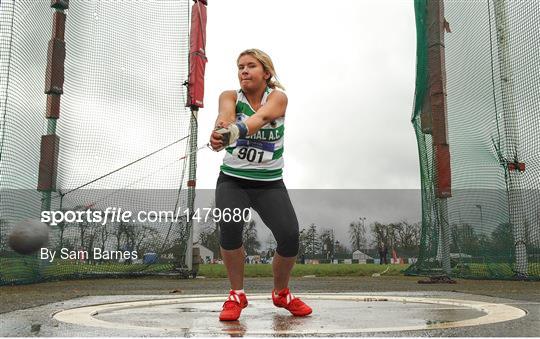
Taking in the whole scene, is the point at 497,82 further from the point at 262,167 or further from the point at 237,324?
the point at 237,324

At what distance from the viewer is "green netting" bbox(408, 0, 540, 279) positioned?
389 inches

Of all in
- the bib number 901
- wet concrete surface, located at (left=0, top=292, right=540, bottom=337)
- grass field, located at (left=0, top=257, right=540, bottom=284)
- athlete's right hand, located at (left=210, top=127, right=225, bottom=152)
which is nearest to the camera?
wet concrete surface, located at (left=0, top=292, right=540, bottom=337)

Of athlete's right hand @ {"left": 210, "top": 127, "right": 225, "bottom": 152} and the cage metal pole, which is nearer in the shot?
athlete's right hand @ {"left": 210, "top": 127, "right": 225, "bottom": 152}

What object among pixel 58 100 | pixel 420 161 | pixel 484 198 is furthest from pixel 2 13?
pixel 484 198

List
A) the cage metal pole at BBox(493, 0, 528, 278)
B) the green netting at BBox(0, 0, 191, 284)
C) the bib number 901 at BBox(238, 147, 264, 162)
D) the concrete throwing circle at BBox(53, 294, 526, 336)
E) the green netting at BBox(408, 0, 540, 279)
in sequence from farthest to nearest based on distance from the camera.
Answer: the green netting at BBox(408, 0, 540, 279) < the cage metal pole at BBox(493, 0, 528, 278) < the green netting at BBox(0, 0, 191, 284) < the bib number 901 at BBox(238, 147, 264, 162) < the concrete throwing circle at BBox(53, 294, 526, 336)

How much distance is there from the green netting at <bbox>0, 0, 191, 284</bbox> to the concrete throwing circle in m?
5.74

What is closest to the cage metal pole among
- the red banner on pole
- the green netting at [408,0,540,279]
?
the green netting at [408,0,540,279]

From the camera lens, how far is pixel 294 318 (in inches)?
133

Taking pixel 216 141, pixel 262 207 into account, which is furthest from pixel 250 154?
pixel 216 141

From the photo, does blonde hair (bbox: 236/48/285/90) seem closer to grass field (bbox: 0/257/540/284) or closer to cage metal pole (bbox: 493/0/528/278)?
grass field (bbox: 0/257/540/284)

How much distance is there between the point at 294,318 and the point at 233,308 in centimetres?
40

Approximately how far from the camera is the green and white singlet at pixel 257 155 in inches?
138

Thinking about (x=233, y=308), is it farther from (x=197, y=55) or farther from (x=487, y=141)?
(x=197, y=55)

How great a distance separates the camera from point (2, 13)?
8.68m
